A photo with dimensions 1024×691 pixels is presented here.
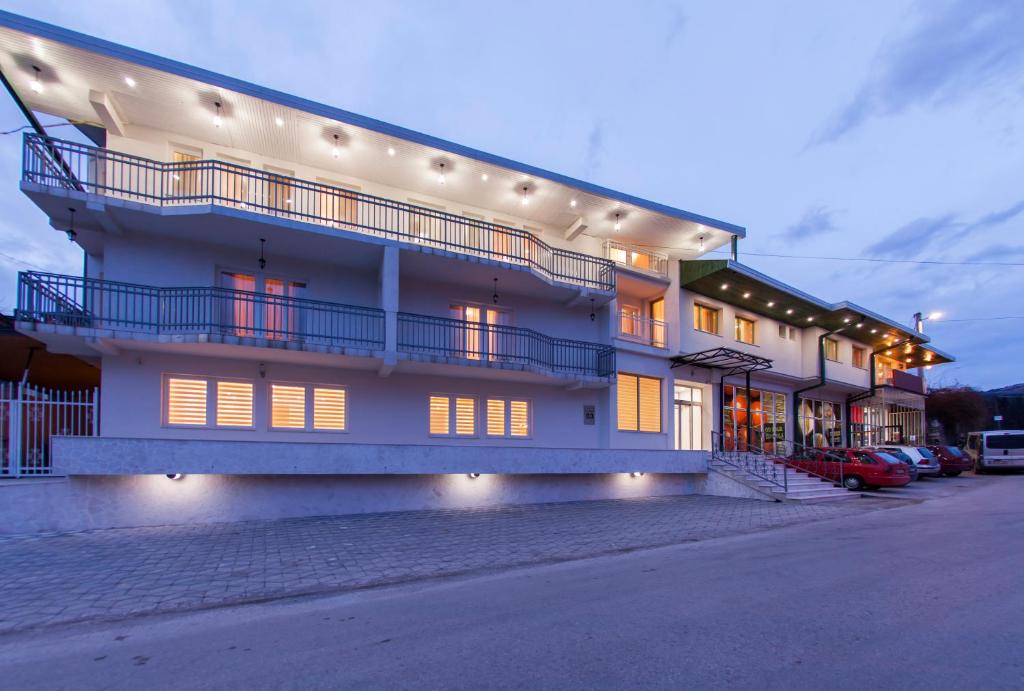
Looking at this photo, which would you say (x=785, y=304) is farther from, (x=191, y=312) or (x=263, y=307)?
Result: (x=191, y=312)

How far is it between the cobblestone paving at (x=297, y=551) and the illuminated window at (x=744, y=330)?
399 inches

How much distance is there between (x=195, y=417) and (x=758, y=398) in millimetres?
20966

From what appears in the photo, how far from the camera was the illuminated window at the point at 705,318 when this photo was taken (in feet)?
68.1

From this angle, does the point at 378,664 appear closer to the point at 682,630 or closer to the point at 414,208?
the point at 682,630

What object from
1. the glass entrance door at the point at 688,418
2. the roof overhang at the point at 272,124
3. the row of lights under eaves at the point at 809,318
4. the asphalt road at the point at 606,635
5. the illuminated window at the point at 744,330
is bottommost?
the asphalt road at the point at 606,635

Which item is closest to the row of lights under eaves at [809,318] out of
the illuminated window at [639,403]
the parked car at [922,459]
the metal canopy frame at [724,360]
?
the metal canopy frame at [724,360]

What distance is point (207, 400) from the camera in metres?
12.4

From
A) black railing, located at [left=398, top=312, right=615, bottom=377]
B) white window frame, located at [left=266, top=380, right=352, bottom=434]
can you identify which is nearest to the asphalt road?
white window frame, located at [left=266, top=380, right=352, bottom=434]

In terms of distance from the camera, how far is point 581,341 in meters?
17.2

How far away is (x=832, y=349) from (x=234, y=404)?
89.6 ft

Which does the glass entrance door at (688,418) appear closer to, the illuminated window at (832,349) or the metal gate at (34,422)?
the illuminated window at (832,349)

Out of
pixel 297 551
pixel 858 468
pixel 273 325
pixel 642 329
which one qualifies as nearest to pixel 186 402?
pixel 273 325

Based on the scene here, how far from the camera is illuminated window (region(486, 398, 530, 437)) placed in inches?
623

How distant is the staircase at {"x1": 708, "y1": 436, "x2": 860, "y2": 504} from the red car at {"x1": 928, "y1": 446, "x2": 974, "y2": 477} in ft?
38.3
